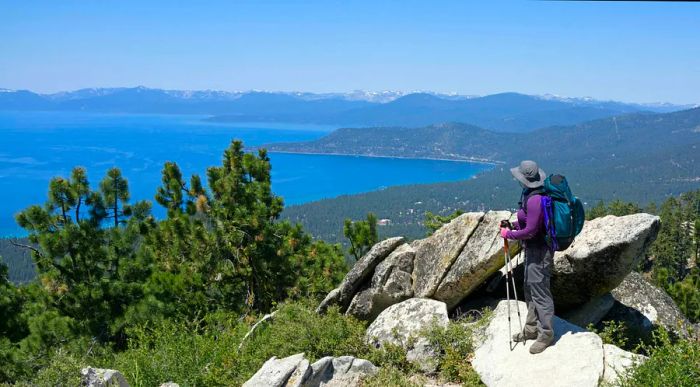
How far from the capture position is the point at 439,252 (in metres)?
9.77

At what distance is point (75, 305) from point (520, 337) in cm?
1058

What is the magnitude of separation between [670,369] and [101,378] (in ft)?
23.1

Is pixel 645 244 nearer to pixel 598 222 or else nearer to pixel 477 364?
pixel 598 222

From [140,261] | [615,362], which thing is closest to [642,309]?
[615,362]

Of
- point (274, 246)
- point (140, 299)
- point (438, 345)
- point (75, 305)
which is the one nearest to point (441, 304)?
point (438, 345)

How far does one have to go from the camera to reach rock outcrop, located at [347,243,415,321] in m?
9.99

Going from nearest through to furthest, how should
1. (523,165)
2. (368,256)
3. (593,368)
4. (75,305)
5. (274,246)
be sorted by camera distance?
(593,368)
(523,165)
(368,256)
(75,305)
(274,246)

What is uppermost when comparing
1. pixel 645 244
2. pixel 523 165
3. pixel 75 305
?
pixel 523 165

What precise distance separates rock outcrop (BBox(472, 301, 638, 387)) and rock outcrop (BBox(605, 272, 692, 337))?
2.45m

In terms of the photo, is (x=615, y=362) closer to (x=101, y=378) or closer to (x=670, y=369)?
(x=670, y=369)

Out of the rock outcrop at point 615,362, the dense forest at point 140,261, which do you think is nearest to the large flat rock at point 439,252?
the rock outcrop at point 615,362

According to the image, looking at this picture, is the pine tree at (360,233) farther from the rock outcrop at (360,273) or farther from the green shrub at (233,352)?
the green shrub at (233,352)

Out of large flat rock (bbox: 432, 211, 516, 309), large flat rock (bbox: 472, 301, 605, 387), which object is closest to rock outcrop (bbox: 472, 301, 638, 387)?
large flat rock (bbox: 472, 301, 605, 387)

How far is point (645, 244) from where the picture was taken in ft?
25.8
